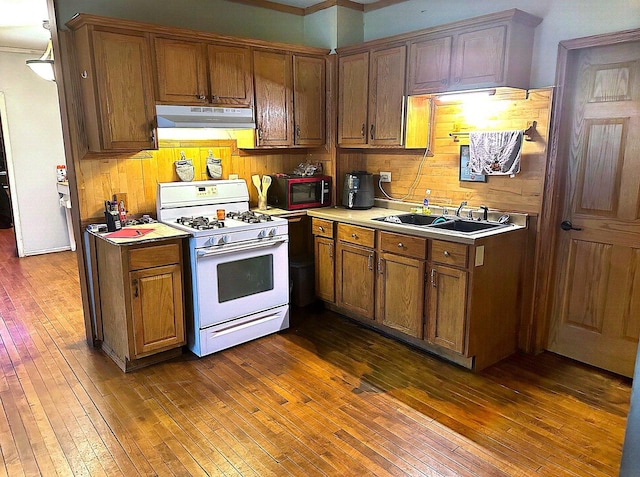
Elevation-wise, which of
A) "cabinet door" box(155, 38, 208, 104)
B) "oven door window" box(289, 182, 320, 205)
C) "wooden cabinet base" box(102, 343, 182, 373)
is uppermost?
"cabinet door" box(155, 38, 208, 104)

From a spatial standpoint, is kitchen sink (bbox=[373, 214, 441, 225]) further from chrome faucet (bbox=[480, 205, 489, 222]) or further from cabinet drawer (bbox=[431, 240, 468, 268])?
cabinet drawer (bbox=[431, 240, 468, 268])

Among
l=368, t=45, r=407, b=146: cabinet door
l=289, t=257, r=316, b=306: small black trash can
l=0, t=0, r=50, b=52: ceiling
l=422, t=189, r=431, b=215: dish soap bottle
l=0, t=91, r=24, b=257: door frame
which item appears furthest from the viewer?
l=0, t=91, r=24, b=257: door frame

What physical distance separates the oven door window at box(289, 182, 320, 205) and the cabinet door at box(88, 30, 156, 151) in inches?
48.4

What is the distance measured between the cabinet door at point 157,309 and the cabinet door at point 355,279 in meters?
1.27

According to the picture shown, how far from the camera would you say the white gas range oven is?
3188mm

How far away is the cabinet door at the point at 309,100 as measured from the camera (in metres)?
3.95

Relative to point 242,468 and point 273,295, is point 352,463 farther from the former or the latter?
point 273,295

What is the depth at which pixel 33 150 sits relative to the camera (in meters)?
6.00

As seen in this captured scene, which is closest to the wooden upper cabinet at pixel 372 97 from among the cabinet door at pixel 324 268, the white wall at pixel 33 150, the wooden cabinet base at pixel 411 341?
the cabinet door at pixel 324 268

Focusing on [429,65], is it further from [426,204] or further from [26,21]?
[26,21]

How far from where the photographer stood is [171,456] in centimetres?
227

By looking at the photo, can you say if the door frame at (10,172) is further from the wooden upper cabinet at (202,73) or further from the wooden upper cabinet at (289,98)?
the wooden upper cabinet at (289,98)

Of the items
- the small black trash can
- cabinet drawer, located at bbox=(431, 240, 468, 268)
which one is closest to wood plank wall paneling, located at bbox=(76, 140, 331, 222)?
the small black trash can

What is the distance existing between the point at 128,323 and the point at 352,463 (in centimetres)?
165
